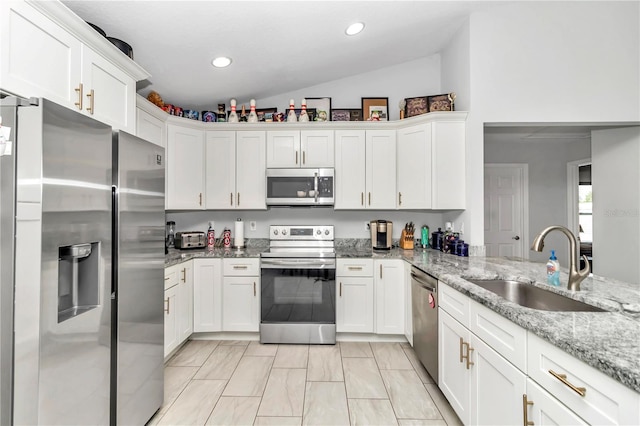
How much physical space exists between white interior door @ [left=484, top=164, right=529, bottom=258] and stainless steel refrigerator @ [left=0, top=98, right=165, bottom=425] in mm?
4700

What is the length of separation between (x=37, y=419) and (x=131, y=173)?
1051mm

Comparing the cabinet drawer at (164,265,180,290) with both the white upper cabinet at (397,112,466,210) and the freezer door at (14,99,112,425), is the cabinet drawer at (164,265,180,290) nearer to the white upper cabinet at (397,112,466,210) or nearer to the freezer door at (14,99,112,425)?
the freezer door at (14,99,112,425)

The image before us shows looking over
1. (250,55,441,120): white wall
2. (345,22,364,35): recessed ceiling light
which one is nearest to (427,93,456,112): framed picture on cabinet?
(250,55,441,120): white wall

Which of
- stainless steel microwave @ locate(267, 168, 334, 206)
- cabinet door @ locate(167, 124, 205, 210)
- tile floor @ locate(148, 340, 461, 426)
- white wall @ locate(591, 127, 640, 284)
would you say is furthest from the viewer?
stainless steel microwave @ locate(267, 168, 334, 206)

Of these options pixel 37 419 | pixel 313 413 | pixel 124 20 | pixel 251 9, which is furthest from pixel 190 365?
pixel 251 9

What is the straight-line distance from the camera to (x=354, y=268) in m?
2.91

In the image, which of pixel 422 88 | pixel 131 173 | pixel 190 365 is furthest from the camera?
pixel 422 88

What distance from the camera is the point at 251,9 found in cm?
203

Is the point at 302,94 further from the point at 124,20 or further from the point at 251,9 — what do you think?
the point at 124,20

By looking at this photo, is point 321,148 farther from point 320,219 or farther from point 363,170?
point 320,219

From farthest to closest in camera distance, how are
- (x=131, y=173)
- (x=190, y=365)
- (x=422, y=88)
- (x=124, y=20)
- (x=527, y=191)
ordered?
1. (x=527, y=191)
2. (x=422, y=88)
3. (x=190, y=365)
4. (x=124, y=20)
5. (x=131, y=173)

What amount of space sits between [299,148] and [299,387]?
2.23 m

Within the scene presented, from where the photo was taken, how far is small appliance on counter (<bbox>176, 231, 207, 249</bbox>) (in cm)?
315

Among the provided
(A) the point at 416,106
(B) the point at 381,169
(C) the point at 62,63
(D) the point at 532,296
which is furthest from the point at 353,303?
(C) the point at 62,63
